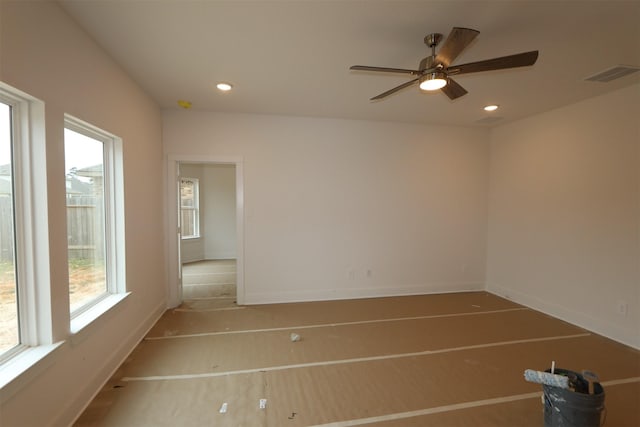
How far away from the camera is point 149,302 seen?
3225 mm

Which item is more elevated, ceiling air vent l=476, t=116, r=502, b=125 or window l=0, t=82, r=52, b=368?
ceiling air vent l=476, t=116, r=502, b=125

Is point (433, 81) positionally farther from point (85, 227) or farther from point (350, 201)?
point (85, 227)

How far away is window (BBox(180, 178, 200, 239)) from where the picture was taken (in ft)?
22.2

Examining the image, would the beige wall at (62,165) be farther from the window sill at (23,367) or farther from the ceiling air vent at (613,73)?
the ceiling air vent at (613,73)

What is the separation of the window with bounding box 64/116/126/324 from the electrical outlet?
16.4 ft

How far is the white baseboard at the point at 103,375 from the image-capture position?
178 centimetres

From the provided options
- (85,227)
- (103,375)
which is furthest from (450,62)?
(103,375)

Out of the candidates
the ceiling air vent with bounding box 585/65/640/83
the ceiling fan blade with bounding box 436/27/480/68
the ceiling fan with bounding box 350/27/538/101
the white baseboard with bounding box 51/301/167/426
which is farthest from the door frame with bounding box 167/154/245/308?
the ceiling air vent with bounding box 585/65/640/83

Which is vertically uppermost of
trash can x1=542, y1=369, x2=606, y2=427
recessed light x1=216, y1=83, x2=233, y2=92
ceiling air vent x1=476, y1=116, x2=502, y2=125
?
ceiling air vent x1=476, y1=116, x2=502, y2=125

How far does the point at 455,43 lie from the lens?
5.47 feet

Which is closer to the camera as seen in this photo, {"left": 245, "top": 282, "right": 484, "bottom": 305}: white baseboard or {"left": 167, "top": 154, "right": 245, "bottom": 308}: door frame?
{"left": 167, "top": 154, "right": 245, "bottom": 308}: door frame

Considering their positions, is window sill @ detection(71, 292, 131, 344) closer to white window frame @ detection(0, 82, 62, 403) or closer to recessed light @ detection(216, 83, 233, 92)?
white window frame @ detection(0, 82, 62, 403)

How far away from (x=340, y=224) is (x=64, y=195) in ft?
10.1

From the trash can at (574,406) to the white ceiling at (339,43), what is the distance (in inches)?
91.4
